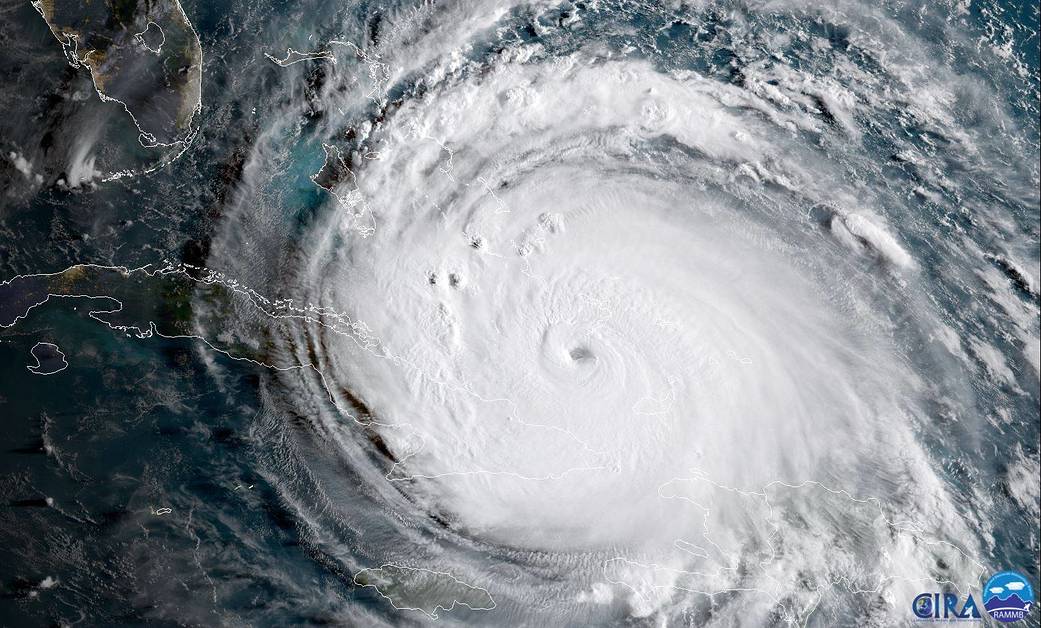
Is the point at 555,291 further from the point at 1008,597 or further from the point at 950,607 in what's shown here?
the point at 1008,597

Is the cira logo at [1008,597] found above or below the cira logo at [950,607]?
above

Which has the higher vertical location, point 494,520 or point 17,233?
point 17,233

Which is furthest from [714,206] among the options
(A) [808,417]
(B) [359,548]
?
(B) [359,548]

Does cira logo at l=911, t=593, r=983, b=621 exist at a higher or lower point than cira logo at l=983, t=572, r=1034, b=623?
lower

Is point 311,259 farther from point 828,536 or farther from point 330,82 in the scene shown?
point 828,536
